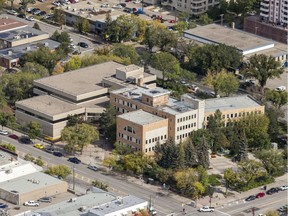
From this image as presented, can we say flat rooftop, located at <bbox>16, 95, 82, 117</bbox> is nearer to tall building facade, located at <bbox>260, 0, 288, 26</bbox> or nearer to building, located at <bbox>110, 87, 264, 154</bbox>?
building, located at <bbox>110, 87, 264, 154</bbox>

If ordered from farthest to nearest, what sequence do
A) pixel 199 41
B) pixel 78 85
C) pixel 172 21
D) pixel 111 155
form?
1. pixel 172 21
2. pixel 199 41
3. pixel 78 85
4. pixel 111 155

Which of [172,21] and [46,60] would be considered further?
[172,21]

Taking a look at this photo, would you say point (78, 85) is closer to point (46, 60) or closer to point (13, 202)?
point (46, 60)

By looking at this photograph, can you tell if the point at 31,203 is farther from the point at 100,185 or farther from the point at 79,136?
the point at 79,136

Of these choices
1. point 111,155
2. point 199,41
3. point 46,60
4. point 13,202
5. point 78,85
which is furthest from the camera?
point 199,41

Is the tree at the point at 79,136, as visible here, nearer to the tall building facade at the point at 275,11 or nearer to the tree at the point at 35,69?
the tree at the point at 35,69

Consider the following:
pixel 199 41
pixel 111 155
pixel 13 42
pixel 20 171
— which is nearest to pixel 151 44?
pixel 199 41
